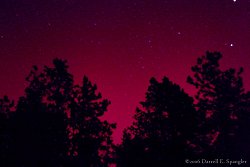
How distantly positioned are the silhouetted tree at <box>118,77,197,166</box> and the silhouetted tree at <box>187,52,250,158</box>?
4.47 feet

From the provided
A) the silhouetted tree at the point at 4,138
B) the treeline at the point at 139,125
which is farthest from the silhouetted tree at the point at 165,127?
the silhouetted tree at the point at 4,138

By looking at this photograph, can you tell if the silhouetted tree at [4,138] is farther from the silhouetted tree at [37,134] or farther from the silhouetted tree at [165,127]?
the silhouetted tree at [165,127]

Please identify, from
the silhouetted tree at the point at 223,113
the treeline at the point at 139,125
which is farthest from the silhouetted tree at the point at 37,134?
the silhouetted tree at the point at 223,113

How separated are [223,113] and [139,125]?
625 centimetres

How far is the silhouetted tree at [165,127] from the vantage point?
24.2m

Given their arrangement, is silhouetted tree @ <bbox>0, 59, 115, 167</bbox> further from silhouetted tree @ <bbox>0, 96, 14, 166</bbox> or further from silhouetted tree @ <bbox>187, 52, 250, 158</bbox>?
silhouetted tree @ <bbox>187, 52, 250, 158</bbox>

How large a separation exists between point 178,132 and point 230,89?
534 cm

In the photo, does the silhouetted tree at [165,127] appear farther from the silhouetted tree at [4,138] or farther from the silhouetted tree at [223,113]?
the silhouetted tree at [4,138]

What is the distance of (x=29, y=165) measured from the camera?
75.7ft

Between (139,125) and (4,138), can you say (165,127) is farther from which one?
(4,138)

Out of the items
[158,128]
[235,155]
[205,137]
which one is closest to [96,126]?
[158,128]

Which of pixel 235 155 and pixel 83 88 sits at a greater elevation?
pixel 83 88

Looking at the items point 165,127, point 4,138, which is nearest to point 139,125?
point 165,127

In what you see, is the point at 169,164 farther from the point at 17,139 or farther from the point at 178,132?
the point at 17,139
